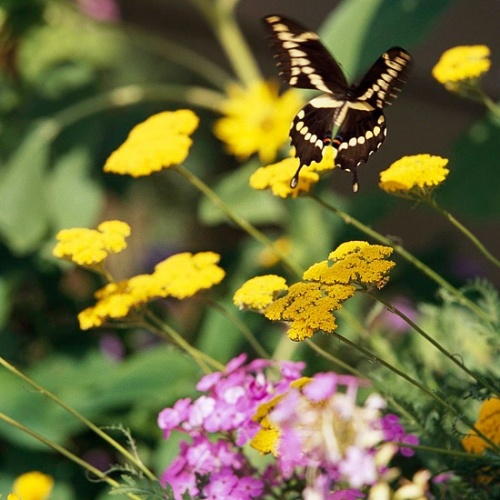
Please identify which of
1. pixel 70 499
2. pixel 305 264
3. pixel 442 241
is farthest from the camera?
pixel 442 241

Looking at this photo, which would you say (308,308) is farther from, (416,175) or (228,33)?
(228,33)

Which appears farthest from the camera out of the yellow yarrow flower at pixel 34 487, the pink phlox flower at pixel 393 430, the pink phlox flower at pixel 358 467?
the yellow yarrow flower at pixel 34 487

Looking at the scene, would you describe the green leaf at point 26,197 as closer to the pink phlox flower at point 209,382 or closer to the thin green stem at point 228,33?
the thin green stem at point 228,33

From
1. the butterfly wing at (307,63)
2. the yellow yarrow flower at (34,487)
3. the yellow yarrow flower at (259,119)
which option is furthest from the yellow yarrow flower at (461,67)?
the yellow yarrow flower at (259,119)

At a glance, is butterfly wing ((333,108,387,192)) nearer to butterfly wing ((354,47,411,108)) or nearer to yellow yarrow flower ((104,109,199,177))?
butterfly wing ((354,47,411,108))

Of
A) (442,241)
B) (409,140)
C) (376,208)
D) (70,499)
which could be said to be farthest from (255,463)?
(409,140)

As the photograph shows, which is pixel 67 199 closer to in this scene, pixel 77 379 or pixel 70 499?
pixel 77 379

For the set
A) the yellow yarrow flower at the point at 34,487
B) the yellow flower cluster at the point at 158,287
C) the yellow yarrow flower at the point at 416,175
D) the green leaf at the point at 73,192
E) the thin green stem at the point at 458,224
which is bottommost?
the yellow yarrow flower at the point at 34,487
